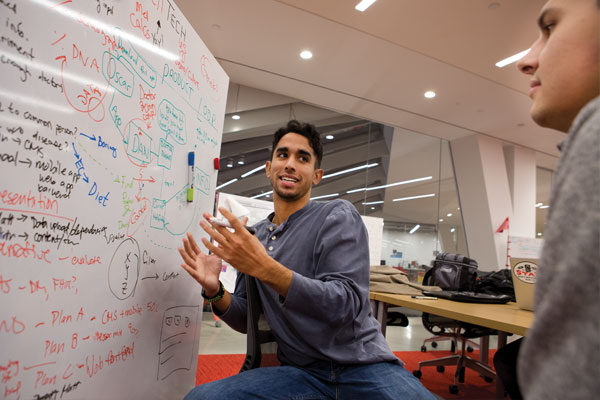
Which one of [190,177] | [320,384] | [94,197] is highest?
[190,177]

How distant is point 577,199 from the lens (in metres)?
0.32

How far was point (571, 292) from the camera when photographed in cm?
→ 30

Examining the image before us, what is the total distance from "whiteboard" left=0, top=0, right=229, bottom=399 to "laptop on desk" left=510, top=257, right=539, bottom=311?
186 centimetres

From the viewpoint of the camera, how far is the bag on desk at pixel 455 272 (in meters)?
2.79

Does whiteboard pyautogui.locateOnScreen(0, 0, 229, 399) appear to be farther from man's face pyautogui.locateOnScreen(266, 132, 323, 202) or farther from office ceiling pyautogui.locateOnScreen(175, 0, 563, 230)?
office ceiling pyautogui.locateOnScreen(175, 0, 563, 230)

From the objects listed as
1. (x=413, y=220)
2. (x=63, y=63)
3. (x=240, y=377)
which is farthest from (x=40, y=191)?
(x=413, y=220)

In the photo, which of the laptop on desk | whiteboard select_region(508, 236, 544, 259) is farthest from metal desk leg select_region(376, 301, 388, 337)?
whiteboard select_region(508, 236, 544, 259)

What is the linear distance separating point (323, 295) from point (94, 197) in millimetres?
701

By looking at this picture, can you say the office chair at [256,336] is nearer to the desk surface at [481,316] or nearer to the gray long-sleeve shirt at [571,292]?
the desk surface at [481,316]

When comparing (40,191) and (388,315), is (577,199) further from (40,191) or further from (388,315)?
(388,315)

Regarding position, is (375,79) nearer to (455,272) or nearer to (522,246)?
(455,272)

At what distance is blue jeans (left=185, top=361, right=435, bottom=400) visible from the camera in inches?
39.9

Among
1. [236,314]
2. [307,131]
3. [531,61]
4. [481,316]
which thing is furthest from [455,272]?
[531,61]

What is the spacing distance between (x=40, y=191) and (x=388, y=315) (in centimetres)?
223
